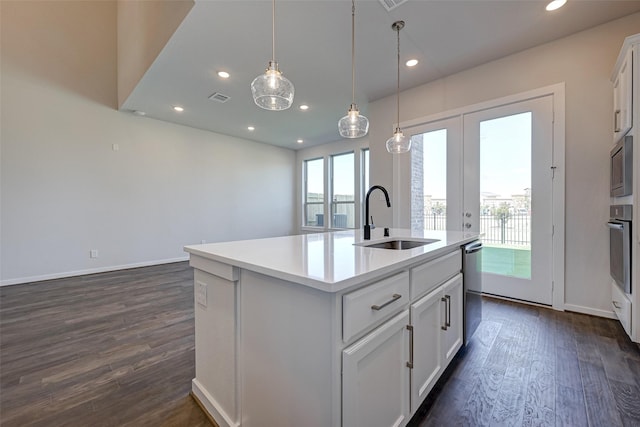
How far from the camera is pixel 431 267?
1.46 m

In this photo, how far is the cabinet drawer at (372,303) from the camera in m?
0.89

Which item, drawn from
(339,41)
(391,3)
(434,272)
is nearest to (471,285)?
(434,272)

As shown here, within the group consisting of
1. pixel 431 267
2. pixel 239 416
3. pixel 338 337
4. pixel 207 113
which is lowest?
pixel 239 416

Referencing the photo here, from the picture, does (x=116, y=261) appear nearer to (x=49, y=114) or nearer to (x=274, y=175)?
(x=49, y=114)

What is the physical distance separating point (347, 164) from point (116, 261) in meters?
5.35

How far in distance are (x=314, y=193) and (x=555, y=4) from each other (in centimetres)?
597

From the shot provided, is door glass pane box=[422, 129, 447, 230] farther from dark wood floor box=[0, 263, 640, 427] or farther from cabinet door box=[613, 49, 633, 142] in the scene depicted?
cabinet door box=[613, 49, 633, 142]

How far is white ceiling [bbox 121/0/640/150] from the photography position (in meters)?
2.35

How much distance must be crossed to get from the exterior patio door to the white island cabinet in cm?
208

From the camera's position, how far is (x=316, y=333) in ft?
2.98

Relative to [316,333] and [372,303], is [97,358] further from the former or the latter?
[372,303]

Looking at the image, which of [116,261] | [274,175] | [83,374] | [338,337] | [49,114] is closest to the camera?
[338,337]

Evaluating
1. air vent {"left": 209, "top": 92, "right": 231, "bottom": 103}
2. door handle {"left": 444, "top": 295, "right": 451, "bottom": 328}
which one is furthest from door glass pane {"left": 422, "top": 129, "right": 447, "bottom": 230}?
air vent {"left": 209, "top": 92, "right": 231, "bottom": 103}

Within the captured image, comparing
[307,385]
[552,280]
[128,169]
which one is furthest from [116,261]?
[552,280]
